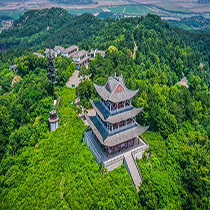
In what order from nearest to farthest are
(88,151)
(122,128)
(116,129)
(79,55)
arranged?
(116,129) → (122,128) → (88,151) → (79,55)

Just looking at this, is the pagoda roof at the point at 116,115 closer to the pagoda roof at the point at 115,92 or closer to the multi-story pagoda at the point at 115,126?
the multi-story pagoda at the point at 115,126

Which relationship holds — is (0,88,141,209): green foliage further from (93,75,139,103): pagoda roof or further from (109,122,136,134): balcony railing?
(93,75,139,103): pagoda roof

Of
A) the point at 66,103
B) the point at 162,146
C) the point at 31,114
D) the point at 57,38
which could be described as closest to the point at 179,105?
the point at 162,146

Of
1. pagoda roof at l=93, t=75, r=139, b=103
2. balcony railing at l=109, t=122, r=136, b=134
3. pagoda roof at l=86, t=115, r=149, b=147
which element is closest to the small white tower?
pagoda roof at l=86, t=115, r=149, b=147

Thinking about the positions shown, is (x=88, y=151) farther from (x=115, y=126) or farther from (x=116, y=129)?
(x=115, y=126)

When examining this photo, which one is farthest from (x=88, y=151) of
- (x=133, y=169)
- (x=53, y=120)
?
(x=53, y=120)

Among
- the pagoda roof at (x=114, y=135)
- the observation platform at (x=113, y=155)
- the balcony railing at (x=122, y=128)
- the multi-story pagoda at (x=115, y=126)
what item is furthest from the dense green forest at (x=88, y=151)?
the balcony railing at (x=122, y=128)

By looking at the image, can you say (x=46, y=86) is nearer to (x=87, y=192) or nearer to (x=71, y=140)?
(x=71, y=140)
